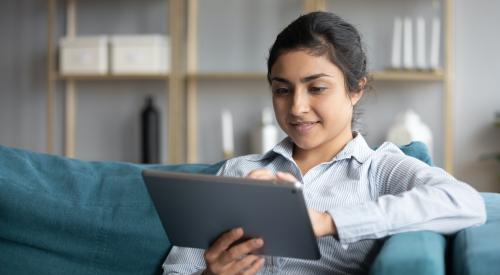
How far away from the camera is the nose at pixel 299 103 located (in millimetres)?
1534

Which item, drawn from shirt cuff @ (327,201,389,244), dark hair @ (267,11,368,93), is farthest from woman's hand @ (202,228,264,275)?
dark hair @ (267,11,368,93)

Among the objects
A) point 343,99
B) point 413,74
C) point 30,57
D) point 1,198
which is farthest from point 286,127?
point 30,57

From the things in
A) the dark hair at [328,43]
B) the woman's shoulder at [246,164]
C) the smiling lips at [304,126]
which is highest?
the dark hair at [328,43]

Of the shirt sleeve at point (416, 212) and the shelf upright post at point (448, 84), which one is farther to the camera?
the shelf upright post at point (448, 84)

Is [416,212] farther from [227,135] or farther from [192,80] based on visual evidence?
[192,80]

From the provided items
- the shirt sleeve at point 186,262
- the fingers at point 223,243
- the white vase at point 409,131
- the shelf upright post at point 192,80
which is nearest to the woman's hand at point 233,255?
the fingers at point 223,243

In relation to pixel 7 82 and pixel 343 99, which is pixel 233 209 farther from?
pixel 7 82

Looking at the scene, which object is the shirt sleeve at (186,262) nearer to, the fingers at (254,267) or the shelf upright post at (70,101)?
the fingers at (254,267)

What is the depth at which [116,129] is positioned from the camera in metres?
4.55

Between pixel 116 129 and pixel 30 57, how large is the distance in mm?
714

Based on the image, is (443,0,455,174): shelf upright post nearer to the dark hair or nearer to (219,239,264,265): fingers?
the dark hair

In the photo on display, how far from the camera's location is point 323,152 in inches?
65.1

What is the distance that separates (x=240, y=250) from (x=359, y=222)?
206 millimetres

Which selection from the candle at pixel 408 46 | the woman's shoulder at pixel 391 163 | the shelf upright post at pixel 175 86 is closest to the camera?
the woman's shoulder at pixel 391 163
